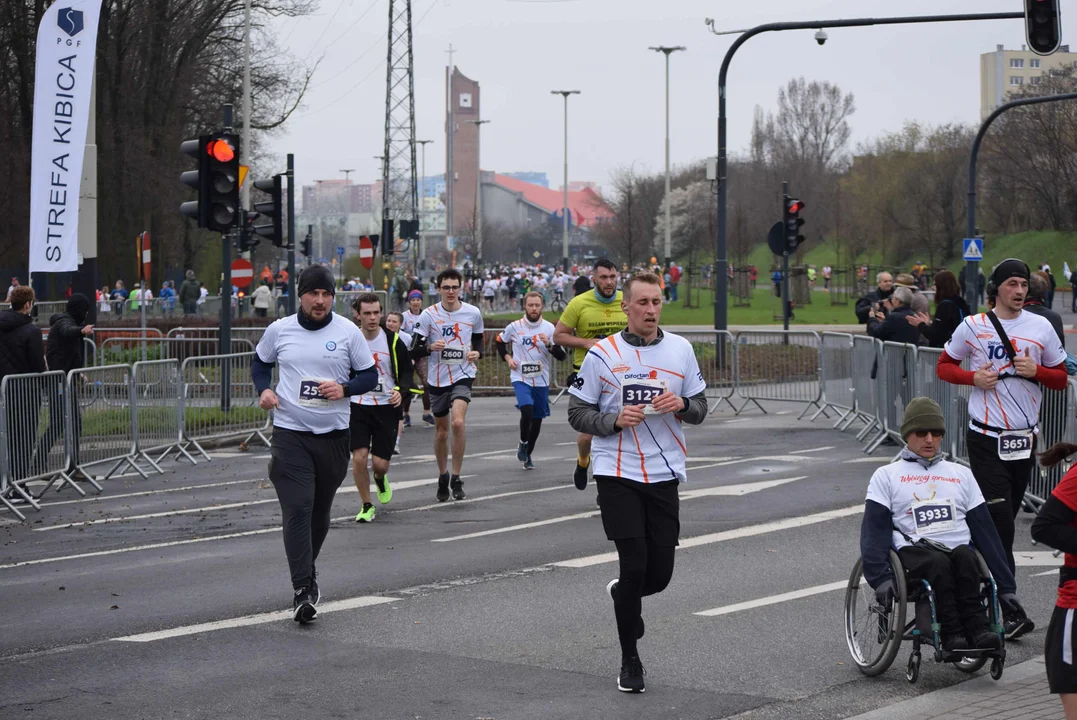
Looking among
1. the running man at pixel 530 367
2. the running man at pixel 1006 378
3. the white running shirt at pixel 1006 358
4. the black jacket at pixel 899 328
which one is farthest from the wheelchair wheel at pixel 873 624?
the black jacket at pixel 899 328

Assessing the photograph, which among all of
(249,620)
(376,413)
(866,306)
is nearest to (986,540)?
(249,620)

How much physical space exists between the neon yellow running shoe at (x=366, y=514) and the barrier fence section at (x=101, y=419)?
3.89 m

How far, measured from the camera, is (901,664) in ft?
23.7

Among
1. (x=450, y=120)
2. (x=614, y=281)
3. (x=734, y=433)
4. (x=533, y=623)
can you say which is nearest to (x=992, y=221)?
(x=450, y=120)

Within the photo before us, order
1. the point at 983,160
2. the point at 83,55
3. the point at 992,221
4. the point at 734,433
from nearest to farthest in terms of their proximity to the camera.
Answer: the point at 83,55, the point at 734,433, the point at 983,160, the point at 992,221

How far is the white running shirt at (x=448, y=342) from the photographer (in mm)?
13508

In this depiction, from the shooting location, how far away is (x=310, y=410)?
8.38 meters

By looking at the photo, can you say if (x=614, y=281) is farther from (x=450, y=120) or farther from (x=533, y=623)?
(x=450, y=120)

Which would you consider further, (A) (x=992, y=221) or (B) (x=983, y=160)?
(A) (x=992, y=221)

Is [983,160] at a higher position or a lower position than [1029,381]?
higher

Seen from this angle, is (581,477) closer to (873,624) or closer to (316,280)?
(316,280)

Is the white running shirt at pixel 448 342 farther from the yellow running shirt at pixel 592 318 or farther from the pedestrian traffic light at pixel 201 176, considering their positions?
the pedestrian traffic light at pixel 201 176

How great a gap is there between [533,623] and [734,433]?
454 inches

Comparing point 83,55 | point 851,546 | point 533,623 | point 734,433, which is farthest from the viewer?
point 734,433
